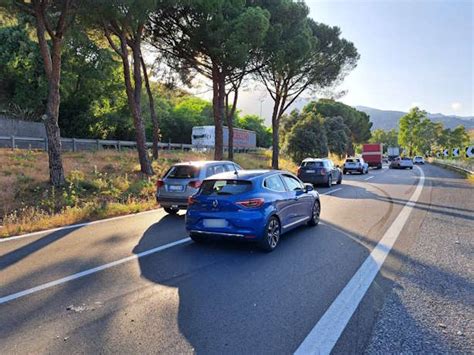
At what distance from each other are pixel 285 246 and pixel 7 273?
4651 millimetres

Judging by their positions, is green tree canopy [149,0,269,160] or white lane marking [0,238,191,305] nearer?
white lane marking [0,238,191,305]

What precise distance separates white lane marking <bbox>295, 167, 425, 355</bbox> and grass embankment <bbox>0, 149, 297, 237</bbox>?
7.35 metres

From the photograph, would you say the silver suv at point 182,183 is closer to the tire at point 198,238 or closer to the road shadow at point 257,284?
the road shadow at point 257,284

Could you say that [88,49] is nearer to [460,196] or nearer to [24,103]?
[24,103]

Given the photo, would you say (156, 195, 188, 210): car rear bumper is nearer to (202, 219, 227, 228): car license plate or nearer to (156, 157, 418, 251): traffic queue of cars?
(156, 157, 418, 251): traffic queue of cars

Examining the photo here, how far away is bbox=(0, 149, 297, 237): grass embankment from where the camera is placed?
10277 mm

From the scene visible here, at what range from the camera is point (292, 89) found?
103 feet

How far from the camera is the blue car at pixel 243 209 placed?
686 centimetres

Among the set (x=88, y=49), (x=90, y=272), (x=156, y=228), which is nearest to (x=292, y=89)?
(x=88, y=49)

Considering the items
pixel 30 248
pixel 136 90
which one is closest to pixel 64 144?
pixel 136 90

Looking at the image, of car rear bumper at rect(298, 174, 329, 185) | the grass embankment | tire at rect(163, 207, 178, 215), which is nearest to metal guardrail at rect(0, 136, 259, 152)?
the grass embankment

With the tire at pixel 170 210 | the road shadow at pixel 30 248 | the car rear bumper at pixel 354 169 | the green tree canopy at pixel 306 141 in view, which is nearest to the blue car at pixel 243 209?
the road shadow at pixel 30 248

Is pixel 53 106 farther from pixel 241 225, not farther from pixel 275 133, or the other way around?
pixel 275 133

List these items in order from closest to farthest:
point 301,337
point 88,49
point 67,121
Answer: point 301,337 → point 88,49 → point 67,121
